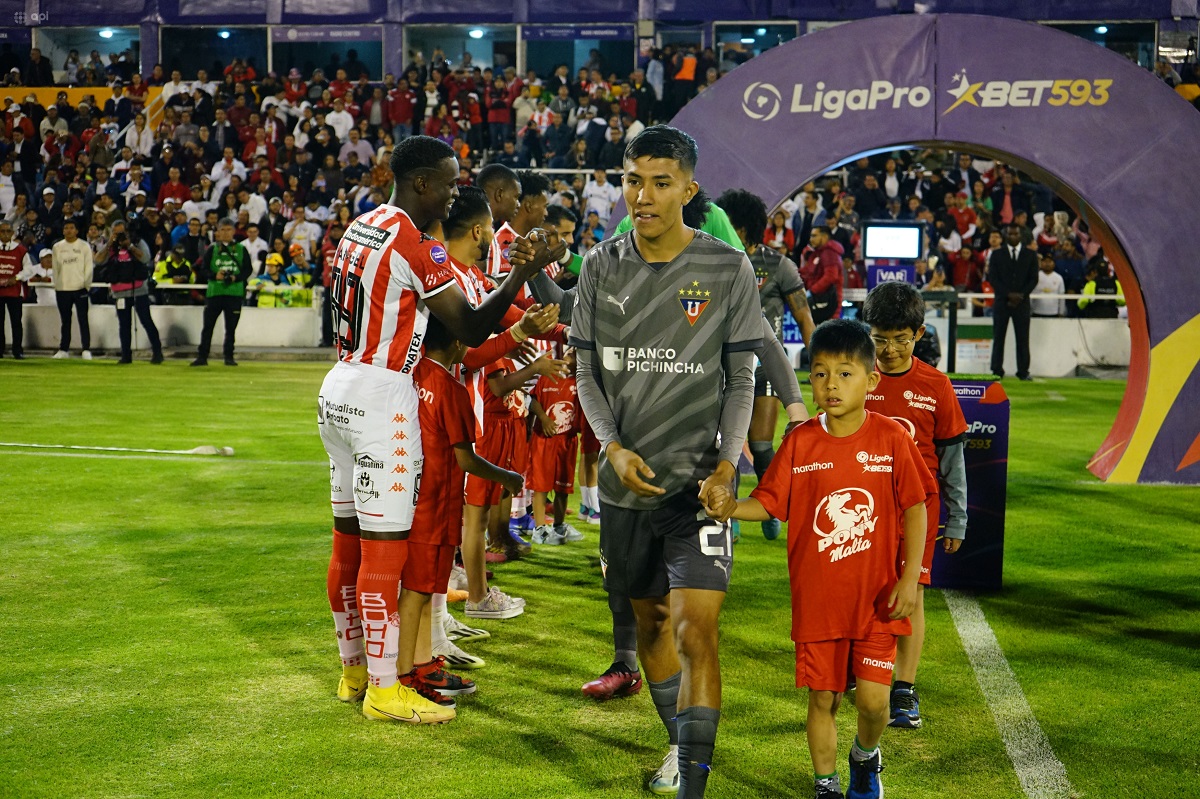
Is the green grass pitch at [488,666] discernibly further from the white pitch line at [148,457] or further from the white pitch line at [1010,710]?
the white pitch line at [148,457]

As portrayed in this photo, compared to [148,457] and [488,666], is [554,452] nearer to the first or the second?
[488,666]

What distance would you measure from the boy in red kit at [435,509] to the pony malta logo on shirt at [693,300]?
144 centimetres

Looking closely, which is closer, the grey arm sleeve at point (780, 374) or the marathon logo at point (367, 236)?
the marathon logo at point (367, 236)

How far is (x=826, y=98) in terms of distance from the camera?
31.4ft

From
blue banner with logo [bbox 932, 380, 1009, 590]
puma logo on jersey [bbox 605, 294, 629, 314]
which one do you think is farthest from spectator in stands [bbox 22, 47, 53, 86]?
puma logo on jersey [bbox 605, 294, 629, 314]

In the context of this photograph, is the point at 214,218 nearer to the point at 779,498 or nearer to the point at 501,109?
the point at 501,109

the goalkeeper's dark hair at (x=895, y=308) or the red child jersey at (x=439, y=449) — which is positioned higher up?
the goalkeeper's dark hair at (x=895, y=308)

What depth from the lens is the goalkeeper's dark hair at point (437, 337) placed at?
5.01 meters

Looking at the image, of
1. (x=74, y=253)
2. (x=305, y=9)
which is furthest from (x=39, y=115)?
(x=74, y=253)

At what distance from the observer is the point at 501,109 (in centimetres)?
2661

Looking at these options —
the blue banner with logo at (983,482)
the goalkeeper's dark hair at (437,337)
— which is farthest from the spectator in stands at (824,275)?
the goalkeeper's dark hair at (437,337)

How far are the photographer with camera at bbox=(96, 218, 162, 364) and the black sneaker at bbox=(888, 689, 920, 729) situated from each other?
18.2 metres

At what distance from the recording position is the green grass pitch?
413 cm

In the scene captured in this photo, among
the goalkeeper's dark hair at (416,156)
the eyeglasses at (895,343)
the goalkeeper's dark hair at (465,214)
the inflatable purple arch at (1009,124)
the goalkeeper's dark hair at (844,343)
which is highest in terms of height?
the inflatable purple arch at (1009,124)
